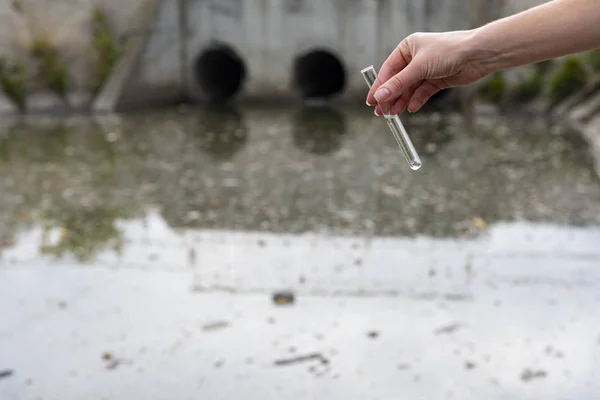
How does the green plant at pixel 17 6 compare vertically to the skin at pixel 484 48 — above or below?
above

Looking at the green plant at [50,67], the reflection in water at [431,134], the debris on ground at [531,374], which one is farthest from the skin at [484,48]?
the green plant at [50,67]

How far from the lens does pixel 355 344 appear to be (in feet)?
12.8

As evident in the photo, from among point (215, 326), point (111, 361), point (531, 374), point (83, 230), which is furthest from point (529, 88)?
point (111, 361)

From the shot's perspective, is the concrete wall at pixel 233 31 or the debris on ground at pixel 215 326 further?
the concrete wall at pixel 233 31

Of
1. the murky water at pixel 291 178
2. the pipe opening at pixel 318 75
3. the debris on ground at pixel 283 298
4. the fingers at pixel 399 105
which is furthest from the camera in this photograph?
the pipe opening at pixel 318 75

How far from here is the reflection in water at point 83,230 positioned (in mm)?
5578

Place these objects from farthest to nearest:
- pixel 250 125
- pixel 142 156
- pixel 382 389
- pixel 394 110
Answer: pixel 250 125 < pixel 142 156 < pixel 382 389 < pixel 394 110

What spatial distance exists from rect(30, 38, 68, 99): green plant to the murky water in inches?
114

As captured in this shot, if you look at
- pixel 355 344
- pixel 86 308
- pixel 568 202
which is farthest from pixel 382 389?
pixel 568 202

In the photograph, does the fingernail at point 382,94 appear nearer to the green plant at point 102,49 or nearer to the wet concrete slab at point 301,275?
the wet concrete slab at point 301,275

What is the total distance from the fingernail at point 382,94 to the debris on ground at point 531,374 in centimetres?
213

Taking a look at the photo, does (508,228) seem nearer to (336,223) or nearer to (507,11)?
(336,223)

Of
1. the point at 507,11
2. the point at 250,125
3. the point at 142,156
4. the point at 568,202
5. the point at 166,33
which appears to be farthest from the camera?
the point at 166,33

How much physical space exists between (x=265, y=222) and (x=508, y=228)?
2235mm
